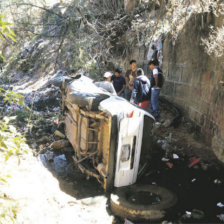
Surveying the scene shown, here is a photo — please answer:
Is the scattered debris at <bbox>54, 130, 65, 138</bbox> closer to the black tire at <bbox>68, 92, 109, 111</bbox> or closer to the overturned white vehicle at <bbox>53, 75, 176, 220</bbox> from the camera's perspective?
the overturned white vehicle at <bbox>53, 75, 176, 220</bbox>

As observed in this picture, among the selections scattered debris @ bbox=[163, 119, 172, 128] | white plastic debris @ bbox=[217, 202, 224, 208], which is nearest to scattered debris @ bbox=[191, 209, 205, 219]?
white plastic debris @ bbox=[217, 202, 224, 208]

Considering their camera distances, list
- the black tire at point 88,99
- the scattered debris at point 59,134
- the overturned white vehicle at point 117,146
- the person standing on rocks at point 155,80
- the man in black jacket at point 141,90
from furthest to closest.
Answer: the scattered debris at point 59,134 → the person standing on rocks at point 155,80 → the man in black jacket at point 141,90 → the black tire at point 88,99 → the overturned white vehicle at point 117,146

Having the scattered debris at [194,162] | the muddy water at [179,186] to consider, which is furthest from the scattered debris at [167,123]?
the scattered debris at [194,162]

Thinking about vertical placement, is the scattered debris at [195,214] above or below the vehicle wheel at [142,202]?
above

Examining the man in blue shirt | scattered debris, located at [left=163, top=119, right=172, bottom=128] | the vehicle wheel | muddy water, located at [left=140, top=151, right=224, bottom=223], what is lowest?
the vehicle wheel

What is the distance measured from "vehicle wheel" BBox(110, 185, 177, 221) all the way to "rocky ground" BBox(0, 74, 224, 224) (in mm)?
122

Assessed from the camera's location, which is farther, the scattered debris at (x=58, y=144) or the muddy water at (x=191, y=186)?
the scattered debris at (x=58, y=144)

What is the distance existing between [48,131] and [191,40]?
446 cm

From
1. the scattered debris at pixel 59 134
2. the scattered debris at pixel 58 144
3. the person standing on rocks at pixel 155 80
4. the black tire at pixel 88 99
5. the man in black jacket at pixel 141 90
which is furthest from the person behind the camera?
the scattered debris at pixel 59 134

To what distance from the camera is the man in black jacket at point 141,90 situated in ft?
18.0

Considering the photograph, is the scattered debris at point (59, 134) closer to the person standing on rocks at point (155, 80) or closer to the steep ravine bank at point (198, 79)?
the person standing on rocks at point (155, 80)

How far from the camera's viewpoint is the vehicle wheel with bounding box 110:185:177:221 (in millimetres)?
3322

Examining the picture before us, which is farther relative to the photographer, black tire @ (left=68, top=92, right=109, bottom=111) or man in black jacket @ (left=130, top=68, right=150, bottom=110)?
man in black jacket @ (left=130, top=68, right=150, bottom=110)

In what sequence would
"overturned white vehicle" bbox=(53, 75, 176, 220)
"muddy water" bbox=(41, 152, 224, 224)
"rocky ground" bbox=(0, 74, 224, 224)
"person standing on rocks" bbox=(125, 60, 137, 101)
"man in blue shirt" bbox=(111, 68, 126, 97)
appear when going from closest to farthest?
"rocky ground" bbox=(0, 74, 224, 224)
"muddy water" bbox=(41, 152, 224, 224)
"overturned white vehicle" bbox=(53, 75, 176, 220)
"person standing on rocks" bbox=(125, 60, 137, 101)
"man in blue shirt" bbox=(111, 68, 126, 97)
